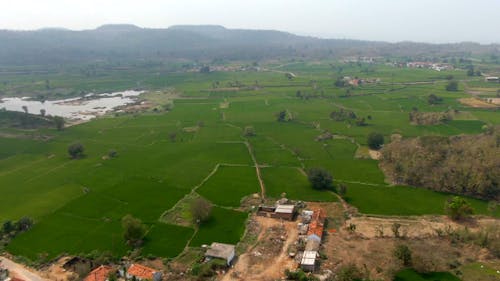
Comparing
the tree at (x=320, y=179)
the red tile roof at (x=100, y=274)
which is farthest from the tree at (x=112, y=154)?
the tree at (x=320, y=179)

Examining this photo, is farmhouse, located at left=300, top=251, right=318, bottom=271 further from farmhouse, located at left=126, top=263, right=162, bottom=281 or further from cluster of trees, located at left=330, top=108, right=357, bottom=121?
cluster of trees, located at left=330, top=108, right=357, bottom=121

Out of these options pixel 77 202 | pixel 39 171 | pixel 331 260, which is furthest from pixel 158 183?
pixel 331 260

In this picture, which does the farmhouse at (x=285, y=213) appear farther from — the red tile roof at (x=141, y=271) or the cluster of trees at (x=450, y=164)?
the cluster of trees at (x=450, y=164)

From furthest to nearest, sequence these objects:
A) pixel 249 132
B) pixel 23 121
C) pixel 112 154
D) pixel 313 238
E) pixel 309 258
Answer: pixel 23 121 < pixel 249 132 < pixel 112 154 < pixel 313 238 < pixel 309 258

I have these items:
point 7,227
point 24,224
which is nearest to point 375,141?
point 24,224

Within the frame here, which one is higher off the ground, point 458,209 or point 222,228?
point 458,209

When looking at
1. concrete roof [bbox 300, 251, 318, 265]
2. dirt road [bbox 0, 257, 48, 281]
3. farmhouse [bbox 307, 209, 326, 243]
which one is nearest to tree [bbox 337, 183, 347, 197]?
farmhouse [bbox 307, 209, 326, 243]

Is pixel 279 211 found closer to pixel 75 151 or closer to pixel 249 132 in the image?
pixel 249 132
